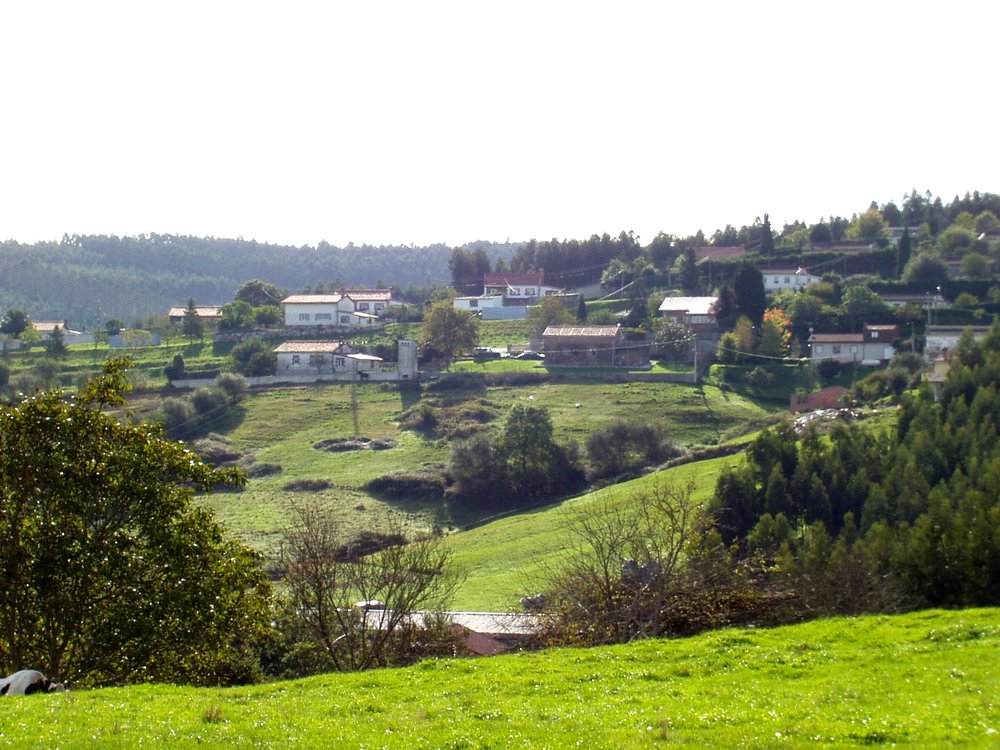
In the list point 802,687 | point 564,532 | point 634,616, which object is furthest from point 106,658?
point 564,532

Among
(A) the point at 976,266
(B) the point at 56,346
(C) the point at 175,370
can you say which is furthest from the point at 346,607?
(A) the point at 976,266

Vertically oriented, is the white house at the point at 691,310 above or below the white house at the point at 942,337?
above

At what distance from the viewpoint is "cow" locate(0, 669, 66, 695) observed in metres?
10.4

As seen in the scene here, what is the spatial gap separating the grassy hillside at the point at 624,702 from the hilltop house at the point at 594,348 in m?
53.2

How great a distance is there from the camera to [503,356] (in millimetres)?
71062

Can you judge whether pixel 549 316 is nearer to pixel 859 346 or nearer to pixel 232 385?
pixel 859 346

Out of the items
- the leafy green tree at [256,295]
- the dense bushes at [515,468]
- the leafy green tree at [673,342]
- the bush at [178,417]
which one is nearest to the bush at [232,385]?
the bush at [178,417]

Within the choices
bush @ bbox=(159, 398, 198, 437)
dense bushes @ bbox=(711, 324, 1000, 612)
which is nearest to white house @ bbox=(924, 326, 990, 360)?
dense bushes @ bbox=(711, 324, 1000, 612)

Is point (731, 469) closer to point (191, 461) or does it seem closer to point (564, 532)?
point (564, 532)

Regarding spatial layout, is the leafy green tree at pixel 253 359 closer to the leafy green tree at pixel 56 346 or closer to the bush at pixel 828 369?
the leafy green tree at pixel 56 346

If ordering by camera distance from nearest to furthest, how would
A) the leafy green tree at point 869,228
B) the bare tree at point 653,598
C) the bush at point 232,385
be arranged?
the bare tree at point 653,598, the bush at point 232,385, the leafy green tree at point 869,228

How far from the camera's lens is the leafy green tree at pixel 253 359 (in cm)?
6538

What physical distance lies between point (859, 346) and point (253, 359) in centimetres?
3508

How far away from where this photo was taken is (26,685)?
34.3 ft
